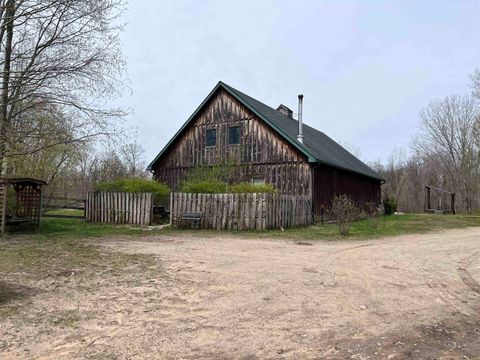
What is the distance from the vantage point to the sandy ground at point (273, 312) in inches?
166

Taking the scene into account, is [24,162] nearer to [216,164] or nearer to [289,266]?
[216,164]

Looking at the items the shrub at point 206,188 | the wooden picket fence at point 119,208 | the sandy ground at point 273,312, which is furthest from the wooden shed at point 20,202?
the sandy ground at point 273,312

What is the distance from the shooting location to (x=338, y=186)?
78.8 ft

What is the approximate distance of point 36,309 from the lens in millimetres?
5492

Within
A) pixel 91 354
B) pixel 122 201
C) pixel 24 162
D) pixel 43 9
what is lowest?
pixel 91 354

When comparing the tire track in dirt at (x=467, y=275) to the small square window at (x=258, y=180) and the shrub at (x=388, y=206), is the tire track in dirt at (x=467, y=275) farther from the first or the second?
the shrub at (x=388, y=206)

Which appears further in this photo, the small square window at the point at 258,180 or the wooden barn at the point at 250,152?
the small square window at the point at 258,180

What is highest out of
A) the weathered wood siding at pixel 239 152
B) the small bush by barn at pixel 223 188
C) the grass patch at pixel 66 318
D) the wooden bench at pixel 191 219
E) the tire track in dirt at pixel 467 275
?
the weathered wood siding at pixel 239 152

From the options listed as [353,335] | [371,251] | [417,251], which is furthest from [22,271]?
[417,251]

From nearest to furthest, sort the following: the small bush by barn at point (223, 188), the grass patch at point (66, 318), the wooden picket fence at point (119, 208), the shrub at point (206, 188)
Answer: the grass patch at point (66, 318) < the small bush by barn at point (223, 188) < the shrub at point (206, 188) < the wooden picket fence at point (119, 208)

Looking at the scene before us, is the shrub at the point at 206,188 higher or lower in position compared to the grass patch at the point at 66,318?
higher

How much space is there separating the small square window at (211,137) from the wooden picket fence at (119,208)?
6100mm

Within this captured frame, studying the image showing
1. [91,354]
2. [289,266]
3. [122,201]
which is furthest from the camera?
[122,201]

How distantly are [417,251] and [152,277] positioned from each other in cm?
734
